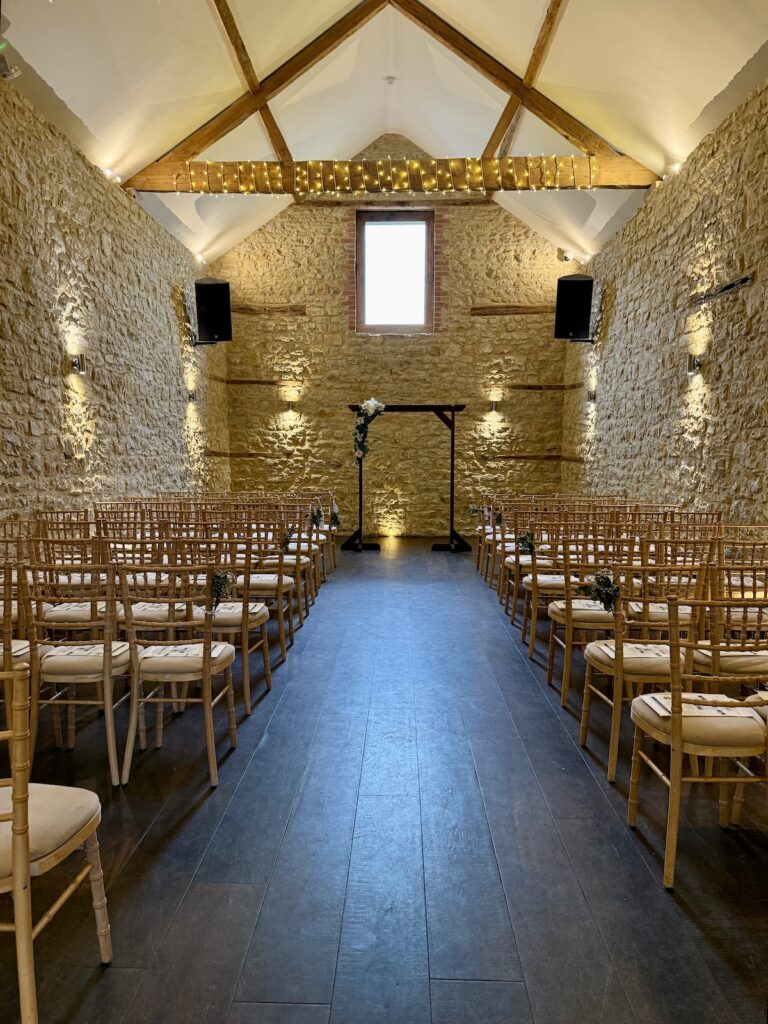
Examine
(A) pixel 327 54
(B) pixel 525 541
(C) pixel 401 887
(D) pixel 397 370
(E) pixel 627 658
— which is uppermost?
(A) pixel 327 54

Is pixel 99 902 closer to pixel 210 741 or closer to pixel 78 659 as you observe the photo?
pixel 210 741

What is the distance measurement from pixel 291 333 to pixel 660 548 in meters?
8.54

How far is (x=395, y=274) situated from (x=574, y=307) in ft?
11.3

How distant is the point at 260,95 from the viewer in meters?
6.98

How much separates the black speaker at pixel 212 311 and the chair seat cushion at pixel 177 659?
720cm

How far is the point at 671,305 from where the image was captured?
6496mm

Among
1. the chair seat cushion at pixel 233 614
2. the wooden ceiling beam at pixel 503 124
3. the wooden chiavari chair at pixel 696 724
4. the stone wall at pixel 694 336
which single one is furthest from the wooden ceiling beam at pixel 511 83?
the wooden chiavari chair at pixel 696 724

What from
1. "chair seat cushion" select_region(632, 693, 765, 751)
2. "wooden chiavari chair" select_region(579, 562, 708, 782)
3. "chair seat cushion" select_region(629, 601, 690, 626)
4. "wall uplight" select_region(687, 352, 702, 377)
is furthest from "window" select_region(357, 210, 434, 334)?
"chair seat cushion" select_region(632, 693, 765, 751)

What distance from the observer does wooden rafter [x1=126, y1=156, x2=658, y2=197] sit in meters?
6.93

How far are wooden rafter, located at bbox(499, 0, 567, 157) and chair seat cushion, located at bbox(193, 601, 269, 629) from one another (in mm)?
6013

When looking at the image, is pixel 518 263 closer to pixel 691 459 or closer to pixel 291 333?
pixel 291 333

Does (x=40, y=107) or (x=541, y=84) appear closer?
(x=40, y=107)

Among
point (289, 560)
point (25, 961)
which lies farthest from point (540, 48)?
point (25, 961)

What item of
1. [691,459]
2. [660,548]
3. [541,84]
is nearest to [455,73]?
[541,84]
